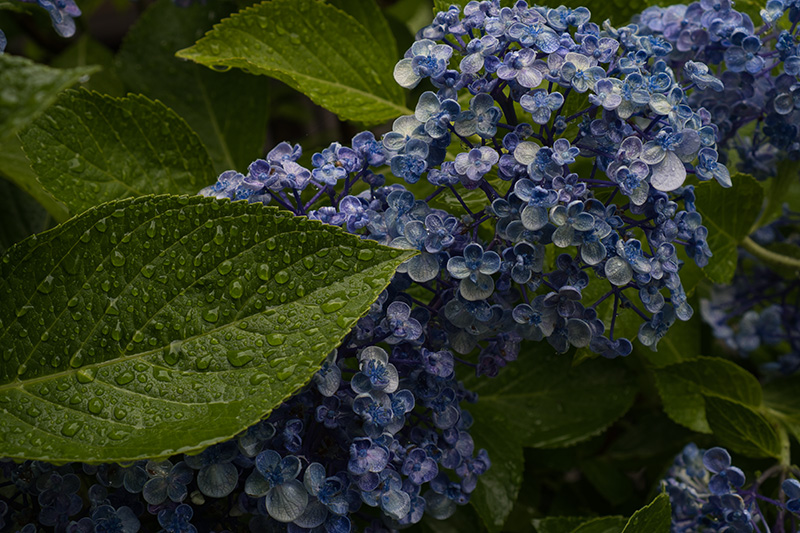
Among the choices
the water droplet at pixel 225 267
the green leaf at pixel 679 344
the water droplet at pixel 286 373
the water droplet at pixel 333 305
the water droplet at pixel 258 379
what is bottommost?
the green leaf at pixel 679 344

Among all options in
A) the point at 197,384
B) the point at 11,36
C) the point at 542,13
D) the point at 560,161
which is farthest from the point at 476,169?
the point at 11,36

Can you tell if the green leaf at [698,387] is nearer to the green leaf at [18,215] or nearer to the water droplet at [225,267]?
Result: the water droplet at [225,267]

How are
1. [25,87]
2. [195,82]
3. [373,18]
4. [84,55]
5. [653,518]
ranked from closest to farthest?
[25,87] → [653,518] → [373,18] → [195,82] → [84,55]

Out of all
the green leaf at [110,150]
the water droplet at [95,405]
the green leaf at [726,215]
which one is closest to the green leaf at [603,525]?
the green leaf at [726,215]

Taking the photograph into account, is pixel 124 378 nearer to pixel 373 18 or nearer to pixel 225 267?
pixel 225 267

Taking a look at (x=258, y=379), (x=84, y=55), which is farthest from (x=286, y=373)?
(x=84, y=55)

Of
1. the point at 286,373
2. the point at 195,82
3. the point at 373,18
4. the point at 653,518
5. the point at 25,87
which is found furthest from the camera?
the point at 195,82
